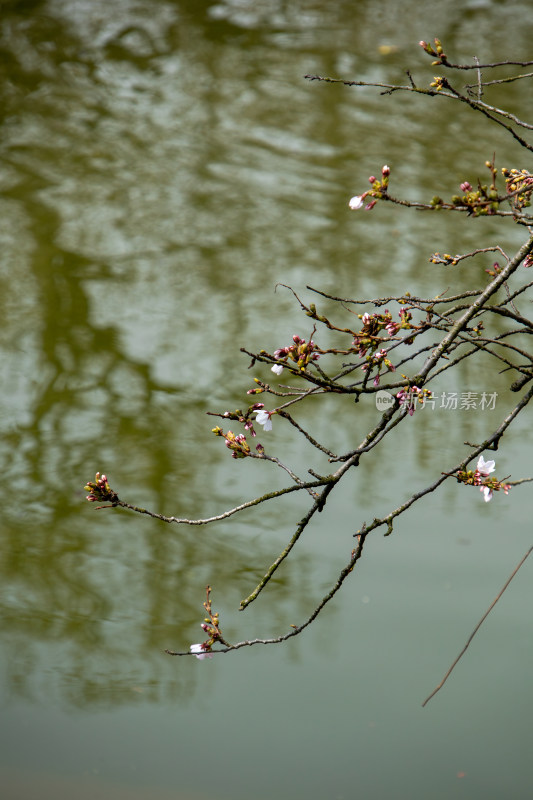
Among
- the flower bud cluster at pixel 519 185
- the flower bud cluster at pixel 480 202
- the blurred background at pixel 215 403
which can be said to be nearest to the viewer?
the flower bud cluster at pixel 480 202

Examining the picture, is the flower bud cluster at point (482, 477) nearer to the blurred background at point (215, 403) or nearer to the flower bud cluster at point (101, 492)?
the flower bud cluster at point (101, 492)

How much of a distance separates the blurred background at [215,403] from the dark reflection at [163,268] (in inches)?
0.4

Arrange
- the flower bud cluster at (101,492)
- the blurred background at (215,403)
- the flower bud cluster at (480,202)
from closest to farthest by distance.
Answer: the flower bud cluster at (480,202), the flower bud cluster at (101,492), the blurred background at (215,403)

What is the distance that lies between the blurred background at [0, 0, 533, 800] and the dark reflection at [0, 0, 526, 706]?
11 mm

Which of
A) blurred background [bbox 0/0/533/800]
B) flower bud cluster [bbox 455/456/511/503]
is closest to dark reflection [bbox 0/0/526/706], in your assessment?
blurred background [bbox 0/0/533/800]

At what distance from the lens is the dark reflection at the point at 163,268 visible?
2369 millimetres

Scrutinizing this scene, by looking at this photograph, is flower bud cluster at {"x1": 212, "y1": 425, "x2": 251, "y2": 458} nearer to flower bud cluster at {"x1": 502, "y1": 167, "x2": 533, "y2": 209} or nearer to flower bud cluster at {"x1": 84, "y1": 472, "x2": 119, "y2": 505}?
flower bud cluster at {"x1": 84, "y1": 472, "x2": 119, "y2": 505}

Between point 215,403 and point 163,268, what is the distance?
84cm

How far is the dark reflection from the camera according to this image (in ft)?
7.77

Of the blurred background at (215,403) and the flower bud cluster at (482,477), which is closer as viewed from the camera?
→ the flower bud cluster at (482,477)

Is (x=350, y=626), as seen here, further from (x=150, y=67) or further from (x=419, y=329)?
(x=150, y=67)

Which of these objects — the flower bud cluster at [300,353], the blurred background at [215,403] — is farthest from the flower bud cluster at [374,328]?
the blurred background at [215,403]

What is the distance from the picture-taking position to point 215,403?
2.86 m

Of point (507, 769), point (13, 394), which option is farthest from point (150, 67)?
point (507, 769)
